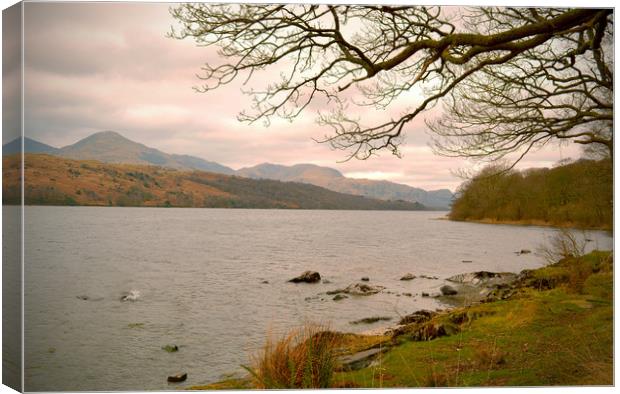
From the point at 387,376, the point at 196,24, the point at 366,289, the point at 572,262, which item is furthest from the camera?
the point at 366,289

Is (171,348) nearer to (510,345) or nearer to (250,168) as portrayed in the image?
(250,168)

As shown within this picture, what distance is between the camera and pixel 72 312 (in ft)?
23.3

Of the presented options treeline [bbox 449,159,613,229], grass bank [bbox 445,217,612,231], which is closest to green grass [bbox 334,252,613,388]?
grass bank [bbox 445,217,612,231]

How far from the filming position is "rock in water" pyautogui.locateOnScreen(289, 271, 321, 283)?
10233 millimetres

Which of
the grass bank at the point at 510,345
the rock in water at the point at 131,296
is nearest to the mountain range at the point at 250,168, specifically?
the grass bank at the point at 510,345

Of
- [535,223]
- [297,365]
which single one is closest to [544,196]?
[535,223]

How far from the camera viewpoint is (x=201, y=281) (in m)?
11.3

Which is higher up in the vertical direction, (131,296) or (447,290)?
(447,290)

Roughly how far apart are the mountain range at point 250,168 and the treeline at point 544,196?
43 cm

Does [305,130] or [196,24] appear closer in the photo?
[196,24]

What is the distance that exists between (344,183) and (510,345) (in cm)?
253

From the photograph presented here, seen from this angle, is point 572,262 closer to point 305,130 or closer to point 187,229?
point 305,130

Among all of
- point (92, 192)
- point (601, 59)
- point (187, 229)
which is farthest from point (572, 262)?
point (187, 229)

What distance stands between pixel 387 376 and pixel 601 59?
3.82 m
